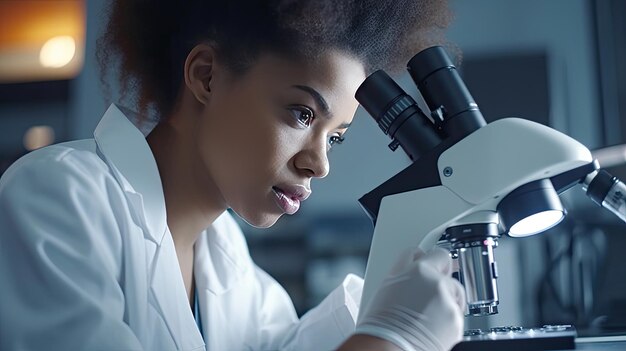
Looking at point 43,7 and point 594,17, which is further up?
point 43,7

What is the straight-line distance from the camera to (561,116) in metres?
2.38

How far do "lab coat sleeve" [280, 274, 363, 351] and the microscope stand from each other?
323 millimetres

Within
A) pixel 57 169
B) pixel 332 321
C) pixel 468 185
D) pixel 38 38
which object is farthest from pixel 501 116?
pixel 38 38

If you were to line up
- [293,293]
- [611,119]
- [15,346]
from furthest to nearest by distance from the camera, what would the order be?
[293,293] → [611,119] → [15,346]

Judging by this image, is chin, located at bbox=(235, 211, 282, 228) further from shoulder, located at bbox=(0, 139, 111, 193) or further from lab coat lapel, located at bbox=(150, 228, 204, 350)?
shoulder, located at bbox=(0, 139, 111, 193)

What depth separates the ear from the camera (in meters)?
1.28

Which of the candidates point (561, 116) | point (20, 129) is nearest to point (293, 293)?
point (561, 116)

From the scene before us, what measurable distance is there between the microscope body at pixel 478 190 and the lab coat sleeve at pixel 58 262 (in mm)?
379

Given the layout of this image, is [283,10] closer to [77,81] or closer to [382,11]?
[382,11]

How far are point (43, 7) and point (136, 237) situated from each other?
7.43 feet

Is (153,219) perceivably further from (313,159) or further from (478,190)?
(478,190)

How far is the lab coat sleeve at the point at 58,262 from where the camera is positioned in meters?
0.98

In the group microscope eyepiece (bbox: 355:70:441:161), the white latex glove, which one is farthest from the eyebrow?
the white latex glove

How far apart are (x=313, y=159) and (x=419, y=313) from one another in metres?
0.40
